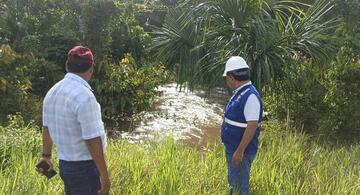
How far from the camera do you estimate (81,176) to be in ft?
10.1

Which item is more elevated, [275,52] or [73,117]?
[275,52]

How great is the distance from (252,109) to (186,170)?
1124mm

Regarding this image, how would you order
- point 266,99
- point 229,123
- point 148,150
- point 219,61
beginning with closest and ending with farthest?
point 229,123, point 148,150, point 219,61, point 266,99

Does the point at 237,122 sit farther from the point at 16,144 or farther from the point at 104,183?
the point at 16,144

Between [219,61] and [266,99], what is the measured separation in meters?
2.60

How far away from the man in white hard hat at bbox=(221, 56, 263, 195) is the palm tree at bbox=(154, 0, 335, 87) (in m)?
2.06

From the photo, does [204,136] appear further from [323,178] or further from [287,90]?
[323,178]

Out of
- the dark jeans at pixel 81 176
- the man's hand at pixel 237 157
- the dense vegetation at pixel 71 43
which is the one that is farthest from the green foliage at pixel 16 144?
the dense vegetation at pixel 71 43

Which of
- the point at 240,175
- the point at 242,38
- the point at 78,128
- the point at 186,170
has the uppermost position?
the point at 242,38

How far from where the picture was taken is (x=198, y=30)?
646 cm

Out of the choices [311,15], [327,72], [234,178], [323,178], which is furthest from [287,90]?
[234,178]

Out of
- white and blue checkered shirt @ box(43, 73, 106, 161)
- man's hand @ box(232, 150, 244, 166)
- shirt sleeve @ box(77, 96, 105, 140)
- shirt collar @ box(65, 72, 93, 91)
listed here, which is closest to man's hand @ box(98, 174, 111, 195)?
white and blue checkered shirt @ box(43, 73, 106, 161)

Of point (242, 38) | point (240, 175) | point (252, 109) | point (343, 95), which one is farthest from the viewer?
point (343, 95)

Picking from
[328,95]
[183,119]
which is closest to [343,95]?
[328,95]
